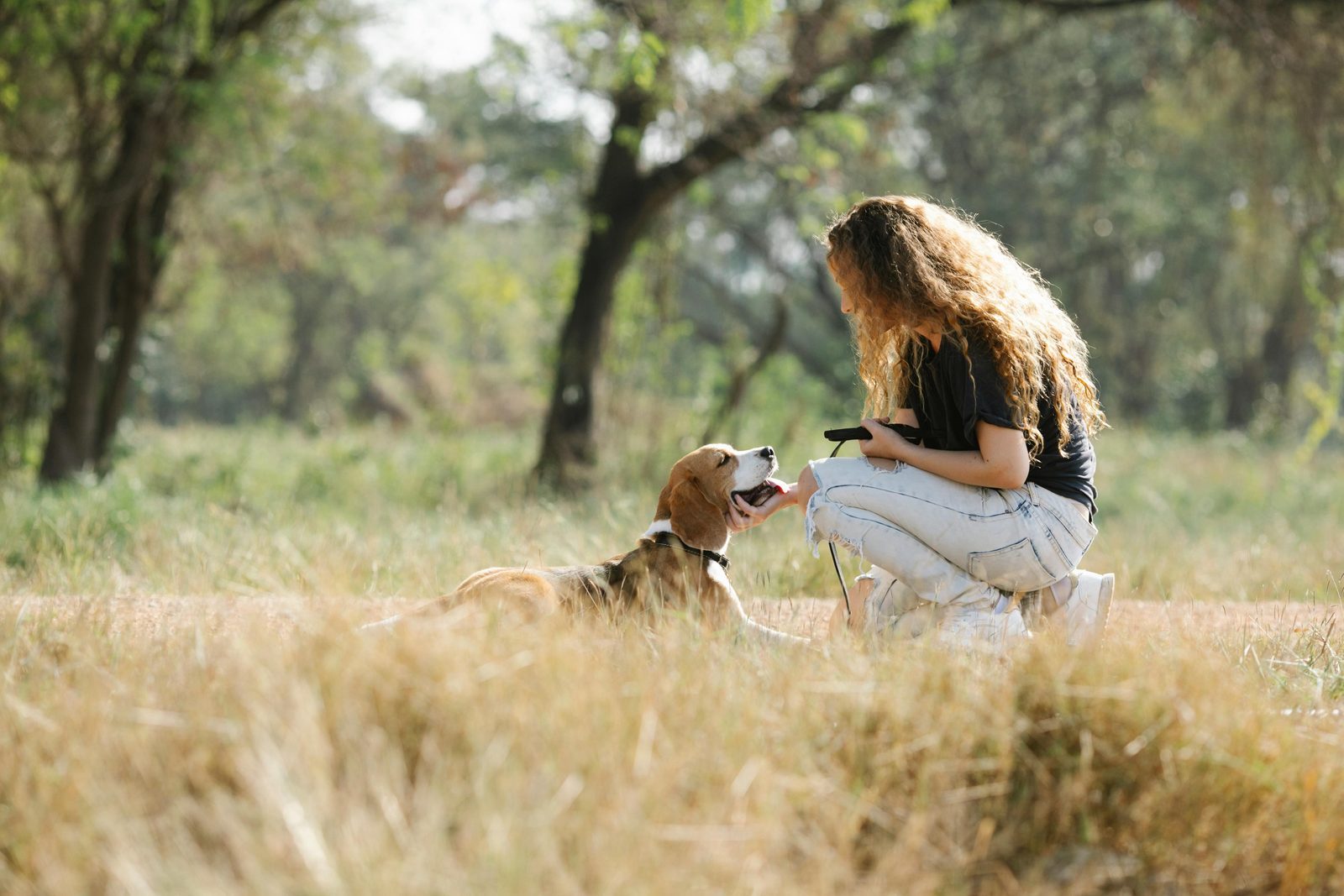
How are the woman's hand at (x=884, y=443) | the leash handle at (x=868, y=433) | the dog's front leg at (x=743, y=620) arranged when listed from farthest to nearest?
the leash handle at (x=868, y=433), the woman's hand at (x=884, y=443), the dog's front leg at (x=743, y=620)

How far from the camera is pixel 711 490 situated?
4.93 meters

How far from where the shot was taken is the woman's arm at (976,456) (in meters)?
4.21

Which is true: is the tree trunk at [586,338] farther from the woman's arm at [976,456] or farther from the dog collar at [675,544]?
the woman's arm at [976,456]

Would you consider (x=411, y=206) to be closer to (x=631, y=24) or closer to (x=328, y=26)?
(x=328, y=26)

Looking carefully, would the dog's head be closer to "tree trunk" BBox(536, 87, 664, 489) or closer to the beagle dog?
the beagle dog

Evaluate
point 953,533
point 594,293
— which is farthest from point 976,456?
point 594,293

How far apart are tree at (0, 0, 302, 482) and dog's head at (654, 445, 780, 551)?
658 centimetres

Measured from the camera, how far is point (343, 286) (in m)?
40.4

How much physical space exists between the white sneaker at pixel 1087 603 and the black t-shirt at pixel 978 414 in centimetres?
26

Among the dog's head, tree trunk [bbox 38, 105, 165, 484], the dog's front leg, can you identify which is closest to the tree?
tree trunk [bbox 38, 105, 165, 484]

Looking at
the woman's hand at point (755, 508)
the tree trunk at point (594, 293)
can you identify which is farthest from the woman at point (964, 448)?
the tree trunk at point (594, 293)

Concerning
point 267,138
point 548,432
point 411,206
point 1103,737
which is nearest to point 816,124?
point 548,432

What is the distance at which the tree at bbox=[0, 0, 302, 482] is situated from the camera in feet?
32.7

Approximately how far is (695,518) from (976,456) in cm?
117
